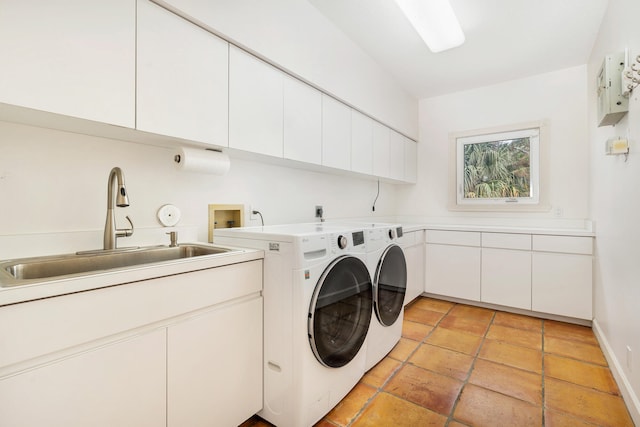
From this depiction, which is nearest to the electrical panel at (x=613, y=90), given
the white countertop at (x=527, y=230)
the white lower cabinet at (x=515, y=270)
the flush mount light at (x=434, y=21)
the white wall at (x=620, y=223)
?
the white wall at (x=620, y=223)

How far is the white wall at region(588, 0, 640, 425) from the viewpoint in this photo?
1.49 meters

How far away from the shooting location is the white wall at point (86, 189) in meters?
1.21

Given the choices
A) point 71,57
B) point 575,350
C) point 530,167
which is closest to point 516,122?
point 530,167

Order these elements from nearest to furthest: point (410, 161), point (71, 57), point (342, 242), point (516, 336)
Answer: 1. point (71, 57)
2. point (342, 242)
3. point (516, 336)
4. point (410, 161)

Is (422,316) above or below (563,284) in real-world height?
below

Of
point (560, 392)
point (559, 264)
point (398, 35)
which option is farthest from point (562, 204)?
point (398, 35)

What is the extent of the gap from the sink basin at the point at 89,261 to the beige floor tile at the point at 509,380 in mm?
1761

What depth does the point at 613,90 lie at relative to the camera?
172cm

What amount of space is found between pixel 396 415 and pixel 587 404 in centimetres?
107

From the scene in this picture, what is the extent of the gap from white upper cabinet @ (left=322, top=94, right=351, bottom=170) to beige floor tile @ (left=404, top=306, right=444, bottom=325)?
5.20ft

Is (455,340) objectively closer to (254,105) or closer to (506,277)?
(506,277)

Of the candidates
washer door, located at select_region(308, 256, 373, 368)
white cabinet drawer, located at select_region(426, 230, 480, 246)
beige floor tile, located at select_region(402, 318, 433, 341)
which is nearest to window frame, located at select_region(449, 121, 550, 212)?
white cabinet drawer, located at select_region(426, 230, 480, 246)

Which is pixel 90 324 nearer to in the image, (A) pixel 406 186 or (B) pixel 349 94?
(B) pixel 349 94

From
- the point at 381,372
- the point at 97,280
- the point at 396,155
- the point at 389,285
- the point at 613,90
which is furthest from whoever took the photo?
the point at 396,155
